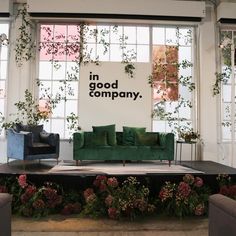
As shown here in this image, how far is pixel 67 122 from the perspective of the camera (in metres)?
7.16

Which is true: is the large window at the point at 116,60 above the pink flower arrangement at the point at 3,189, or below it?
above

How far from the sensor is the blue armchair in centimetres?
537

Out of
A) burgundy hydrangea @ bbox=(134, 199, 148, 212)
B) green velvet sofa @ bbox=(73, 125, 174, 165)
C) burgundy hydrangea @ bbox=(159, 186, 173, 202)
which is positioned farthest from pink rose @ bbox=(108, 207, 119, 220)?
green velvet sofa @ bbox=(73, 125, 174, 165)

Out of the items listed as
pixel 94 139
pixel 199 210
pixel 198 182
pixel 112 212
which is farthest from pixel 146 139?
pixel 112 212

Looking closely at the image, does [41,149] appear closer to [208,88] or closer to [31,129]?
[31,129]

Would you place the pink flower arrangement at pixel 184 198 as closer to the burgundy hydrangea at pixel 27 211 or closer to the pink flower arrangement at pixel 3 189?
the burgundy hydrangea at pixel 27 211

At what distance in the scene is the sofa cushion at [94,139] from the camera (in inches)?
238

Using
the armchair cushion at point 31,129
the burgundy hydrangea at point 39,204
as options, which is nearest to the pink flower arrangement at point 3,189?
the burgundy hydrangea at point 39,204

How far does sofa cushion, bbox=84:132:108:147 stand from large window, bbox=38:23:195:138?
48.5 inches

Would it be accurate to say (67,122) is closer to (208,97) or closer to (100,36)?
(100,36)

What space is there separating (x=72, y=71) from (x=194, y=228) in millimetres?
4745

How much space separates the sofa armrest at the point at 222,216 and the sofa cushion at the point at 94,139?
3914 millimetres

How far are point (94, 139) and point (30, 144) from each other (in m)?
1.27

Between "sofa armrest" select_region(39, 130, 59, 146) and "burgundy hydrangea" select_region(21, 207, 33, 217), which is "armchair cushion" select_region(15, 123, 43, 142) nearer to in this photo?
"sofa armrest" select_region(39, 130, 59, 146)
